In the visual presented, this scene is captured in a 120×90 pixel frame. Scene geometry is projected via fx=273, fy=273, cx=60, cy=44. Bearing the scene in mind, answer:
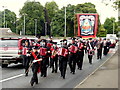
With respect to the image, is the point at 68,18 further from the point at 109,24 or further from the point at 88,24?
the point at 109,24

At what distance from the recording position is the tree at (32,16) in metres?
86.4

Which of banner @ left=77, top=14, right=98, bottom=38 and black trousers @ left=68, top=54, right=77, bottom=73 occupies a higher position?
banner @ left=77, top=14, right=98, bottom=38

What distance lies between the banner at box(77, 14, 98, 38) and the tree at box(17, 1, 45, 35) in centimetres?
6596

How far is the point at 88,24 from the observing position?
1992 centimetres

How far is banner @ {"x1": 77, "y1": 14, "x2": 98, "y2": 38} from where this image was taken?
19.9 metres

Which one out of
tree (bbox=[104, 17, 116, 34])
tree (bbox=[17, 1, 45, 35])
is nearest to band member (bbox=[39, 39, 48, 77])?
tree (bbox=[17, 1, 45, 35])

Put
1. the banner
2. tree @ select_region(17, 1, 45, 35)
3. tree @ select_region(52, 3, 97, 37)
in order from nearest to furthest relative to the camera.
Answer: the banner
tree @ select_region(52, 3, 97, 37)
tree @ select_region(17, 1, 45, 35)

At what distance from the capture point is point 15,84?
10.2 m

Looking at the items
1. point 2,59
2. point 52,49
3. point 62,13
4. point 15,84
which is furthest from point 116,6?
point 62,13

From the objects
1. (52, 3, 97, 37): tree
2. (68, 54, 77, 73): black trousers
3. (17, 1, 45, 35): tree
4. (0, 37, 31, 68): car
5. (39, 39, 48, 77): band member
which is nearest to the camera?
(39, 39, 48, 77): band member

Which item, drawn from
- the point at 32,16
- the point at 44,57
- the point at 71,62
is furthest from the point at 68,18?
the point at 44,57

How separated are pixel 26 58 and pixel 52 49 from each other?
59.3 inches

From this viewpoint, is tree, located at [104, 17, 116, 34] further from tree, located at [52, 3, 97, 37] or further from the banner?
the banner

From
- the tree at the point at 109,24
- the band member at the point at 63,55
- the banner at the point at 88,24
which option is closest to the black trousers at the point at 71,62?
the band member at the point at 63,55
